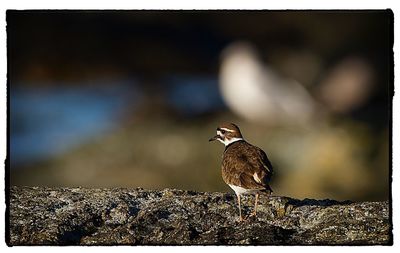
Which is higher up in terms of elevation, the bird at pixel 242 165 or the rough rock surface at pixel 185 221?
the bird at pixel 242 165

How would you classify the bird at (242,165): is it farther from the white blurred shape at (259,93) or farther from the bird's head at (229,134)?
the white blurred shape at (259,93)

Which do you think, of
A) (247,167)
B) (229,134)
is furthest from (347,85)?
(247,167)

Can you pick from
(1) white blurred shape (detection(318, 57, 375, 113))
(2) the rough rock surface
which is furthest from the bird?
(1) white blurred shape (detection(318, 57, 375, 113))

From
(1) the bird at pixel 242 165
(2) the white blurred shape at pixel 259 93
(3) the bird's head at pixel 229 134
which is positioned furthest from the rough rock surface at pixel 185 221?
(2) the white blurred shape at pixel 259 93

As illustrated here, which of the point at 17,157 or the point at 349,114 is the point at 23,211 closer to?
the point at 17,157

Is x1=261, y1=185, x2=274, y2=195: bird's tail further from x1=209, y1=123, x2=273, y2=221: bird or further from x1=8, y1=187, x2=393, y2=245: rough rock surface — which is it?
x1=8, y1=187, x2=393, y2=245: rough rock surface
